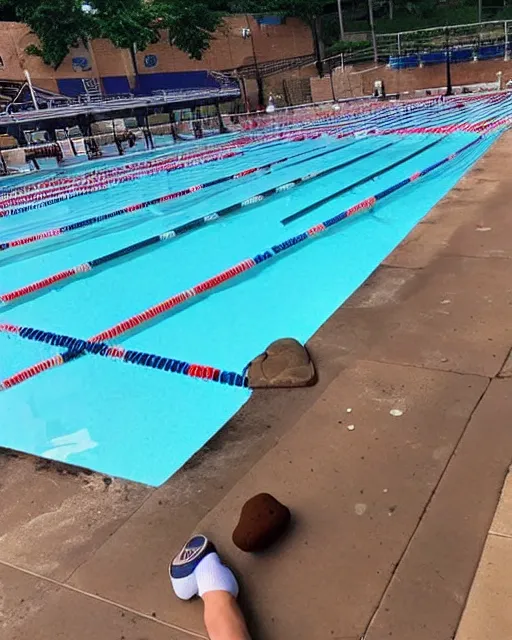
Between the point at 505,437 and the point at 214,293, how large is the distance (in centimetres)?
398

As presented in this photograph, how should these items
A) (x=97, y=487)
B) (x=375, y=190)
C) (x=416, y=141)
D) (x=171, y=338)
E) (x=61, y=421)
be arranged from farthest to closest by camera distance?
(x=416, y=141)
(x=375, y=190)
(x=171, y=338)
(x=61, y=421)
(x=97, y=487)

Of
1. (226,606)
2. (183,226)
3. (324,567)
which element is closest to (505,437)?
(324,567)

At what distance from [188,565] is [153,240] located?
21.4ft

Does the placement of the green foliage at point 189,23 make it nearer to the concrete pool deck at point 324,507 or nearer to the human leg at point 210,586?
the concrete pool deck at point 324,507

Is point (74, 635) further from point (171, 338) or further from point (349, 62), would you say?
point (349, 62)

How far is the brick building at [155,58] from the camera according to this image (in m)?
31.4

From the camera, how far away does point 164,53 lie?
36.3 m

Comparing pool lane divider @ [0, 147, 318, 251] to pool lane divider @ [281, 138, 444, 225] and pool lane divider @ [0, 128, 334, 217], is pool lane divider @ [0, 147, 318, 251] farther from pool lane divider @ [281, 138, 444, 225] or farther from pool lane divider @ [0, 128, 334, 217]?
pool lane divider @ [281, 138, 444, 225]

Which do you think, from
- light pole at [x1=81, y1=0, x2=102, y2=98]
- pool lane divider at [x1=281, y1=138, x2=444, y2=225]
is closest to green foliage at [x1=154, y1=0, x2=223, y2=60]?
light pole at [x1=81, y1=0, x2=102, y2=98]

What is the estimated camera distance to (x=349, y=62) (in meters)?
34.8

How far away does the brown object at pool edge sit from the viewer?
1984 millimetres

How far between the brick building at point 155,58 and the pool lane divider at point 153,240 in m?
25.1

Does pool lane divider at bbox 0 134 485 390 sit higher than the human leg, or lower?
lower

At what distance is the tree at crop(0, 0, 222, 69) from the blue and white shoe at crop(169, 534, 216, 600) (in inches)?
1406
